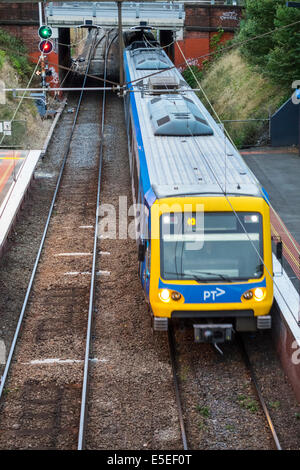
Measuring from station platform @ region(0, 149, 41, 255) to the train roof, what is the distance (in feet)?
12.5

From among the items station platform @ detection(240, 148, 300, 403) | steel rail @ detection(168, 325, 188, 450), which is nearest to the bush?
station platform @ detection(240, 148, 300, 403)

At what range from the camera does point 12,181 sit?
20.9 metres

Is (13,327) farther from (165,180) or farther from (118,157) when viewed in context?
(118,157)

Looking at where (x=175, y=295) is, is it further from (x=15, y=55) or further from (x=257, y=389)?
(x=15, y=55)

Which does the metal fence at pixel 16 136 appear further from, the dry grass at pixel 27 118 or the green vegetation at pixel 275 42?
the green vegetation at pixel 275 42

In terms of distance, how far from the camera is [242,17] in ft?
123

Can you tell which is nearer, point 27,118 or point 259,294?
point 259,294

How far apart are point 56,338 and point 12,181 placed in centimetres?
909

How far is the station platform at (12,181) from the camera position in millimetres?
17362

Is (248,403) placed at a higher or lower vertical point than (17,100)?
higher

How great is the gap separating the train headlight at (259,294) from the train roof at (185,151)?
60.1 inches

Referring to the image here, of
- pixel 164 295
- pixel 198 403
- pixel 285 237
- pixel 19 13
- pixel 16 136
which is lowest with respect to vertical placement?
pixel 16 136

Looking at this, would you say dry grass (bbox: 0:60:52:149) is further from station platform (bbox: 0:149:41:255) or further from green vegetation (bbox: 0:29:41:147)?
station platform (bbox: 0:149:41:255)

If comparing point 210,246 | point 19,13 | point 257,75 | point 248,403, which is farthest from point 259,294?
point 19,13
